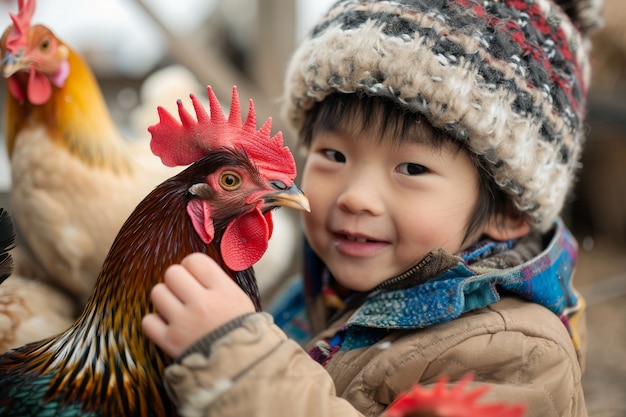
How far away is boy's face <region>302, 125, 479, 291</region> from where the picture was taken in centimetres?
131

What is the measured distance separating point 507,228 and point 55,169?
121cm

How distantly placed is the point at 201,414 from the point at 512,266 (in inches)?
31.2

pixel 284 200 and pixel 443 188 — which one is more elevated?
pixel 284 200

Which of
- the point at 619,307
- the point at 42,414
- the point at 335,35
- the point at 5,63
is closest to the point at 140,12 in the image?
the point at 5,63

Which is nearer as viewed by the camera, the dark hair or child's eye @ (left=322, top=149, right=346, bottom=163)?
the dark hair

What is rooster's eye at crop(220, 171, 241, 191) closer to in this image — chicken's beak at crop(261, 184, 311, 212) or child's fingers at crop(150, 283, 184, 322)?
chicken's beak at crop(261, 184, 311, 212)

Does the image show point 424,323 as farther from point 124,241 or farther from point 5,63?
point 5,63

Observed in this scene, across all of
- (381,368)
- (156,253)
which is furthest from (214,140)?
(381,368)

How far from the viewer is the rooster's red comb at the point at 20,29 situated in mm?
1623

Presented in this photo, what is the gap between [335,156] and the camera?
141cm

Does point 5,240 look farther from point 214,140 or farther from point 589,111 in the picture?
point 589,111

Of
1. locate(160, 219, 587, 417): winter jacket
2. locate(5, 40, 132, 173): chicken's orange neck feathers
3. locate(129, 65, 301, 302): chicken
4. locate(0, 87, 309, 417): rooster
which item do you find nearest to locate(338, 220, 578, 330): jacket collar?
locate(160, 219, 587, 417): winter jacket

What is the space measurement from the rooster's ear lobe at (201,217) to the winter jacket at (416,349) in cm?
16

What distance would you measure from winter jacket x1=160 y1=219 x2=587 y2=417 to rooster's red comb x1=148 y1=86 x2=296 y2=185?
25 centimetres
